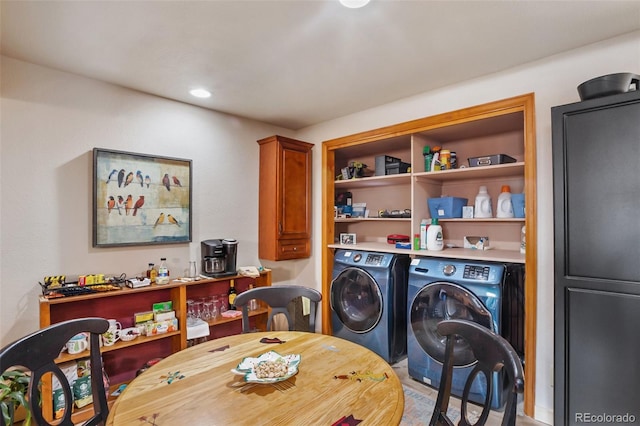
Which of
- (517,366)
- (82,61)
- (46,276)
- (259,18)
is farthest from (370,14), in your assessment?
(46,276)

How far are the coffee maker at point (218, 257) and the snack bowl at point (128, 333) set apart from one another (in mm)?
692

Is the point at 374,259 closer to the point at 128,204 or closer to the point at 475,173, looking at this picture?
the point at 475,173

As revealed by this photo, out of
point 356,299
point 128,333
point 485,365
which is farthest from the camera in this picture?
point 356,299

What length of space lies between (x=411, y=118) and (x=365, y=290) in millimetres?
1647

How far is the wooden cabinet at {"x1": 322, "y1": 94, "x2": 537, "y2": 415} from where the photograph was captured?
217 cm

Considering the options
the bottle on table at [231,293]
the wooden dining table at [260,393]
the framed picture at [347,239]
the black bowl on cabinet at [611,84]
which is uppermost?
the black bowl on cabinet at [611,84]

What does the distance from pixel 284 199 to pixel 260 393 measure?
2333 millimetres

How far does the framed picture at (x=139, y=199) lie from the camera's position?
2.47 m

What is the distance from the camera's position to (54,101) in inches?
90.4

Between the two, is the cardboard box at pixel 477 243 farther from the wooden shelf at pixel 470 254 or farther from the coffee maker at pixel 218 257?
the coffee maker at pixel 218 257

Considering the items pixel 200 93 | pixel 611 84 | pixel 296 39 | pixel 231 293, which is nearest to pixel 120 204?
pixel 200 93

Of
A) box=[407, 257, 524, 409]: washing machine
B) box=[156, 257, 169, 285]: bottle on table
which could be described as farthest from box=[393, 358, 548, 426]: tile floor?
box=[156, 257, 169, 285]: bottle on table

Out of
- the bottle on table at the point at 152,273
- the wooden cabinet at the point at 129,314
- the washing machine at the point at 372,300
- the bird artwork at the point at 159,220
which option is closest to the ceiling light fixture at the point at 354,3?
the washing machine at the point at 372,300

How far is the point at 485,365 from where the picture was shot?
117cm
